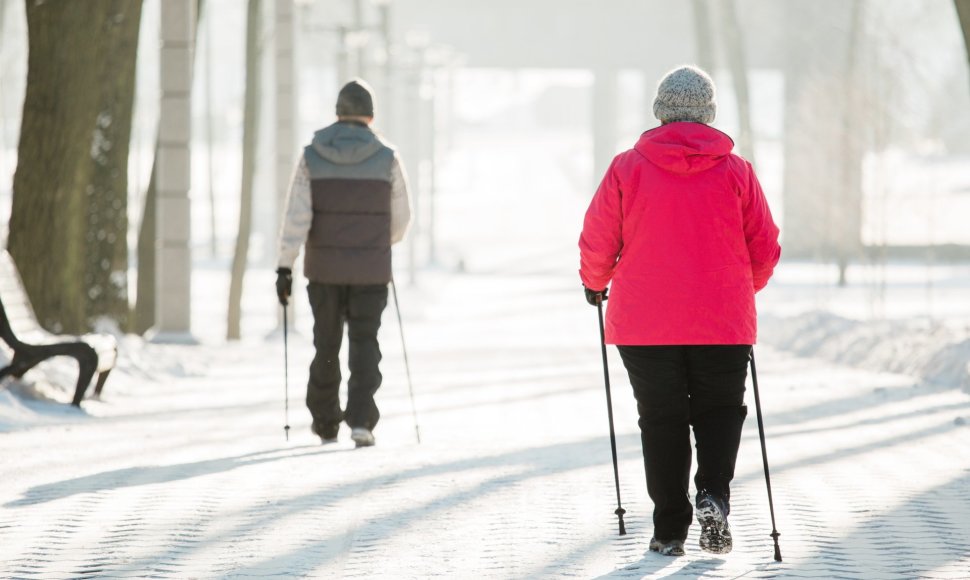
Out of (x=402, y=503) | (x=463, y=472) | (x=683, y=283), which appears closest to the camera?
(x=683, y=283)

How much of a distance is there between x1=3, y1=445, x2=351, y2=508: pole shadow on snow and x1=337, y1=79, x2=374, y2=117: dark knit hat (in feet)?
5.60

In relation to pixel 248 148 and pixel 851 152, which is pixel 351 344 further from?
pixel 851 152

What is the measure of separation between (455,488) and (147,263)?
1225 cm

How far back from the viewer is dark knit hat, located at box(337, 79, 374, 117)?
9.06m

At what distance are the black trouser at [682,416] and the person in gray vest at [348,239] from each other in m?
3.12

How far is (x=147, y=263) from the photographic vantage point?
19.3m

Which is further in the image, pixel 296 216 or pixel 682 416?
pixel 296 216

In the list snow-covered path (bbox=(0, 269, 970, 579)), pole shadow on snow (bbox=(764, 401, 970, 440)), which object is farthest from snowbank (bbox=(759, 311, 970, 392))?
pole shadow on snow (bbox=(764, 401, 970, 440))

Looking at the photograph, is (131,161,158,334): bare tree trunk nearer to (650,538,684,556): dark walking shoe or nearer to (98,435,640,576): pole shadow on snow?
(98,435,640,576): pole shadow on snow

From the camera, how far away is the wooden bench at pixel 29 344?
1051 cm

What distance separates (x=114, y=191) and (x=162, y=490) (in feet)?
28.2

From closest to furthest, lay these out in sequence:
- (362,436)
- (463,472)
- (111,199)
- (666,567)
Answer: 1. (666,567)
2. (463,472)
3. (362,436)
4. (111,199)

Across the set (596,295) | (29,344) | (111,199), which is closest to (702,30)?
(111,199)

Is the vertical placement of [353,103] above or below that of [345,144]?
above
